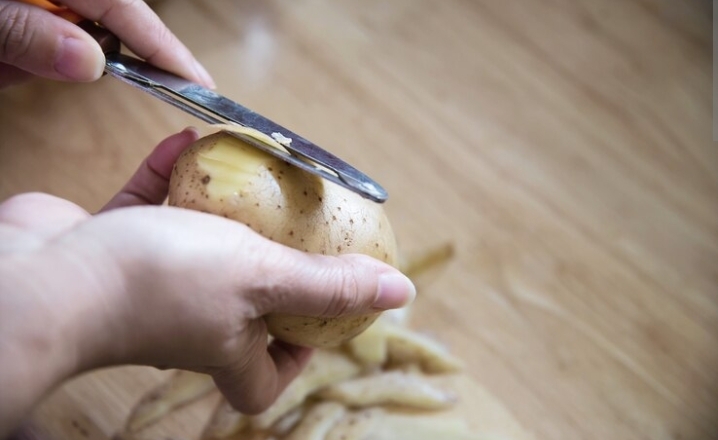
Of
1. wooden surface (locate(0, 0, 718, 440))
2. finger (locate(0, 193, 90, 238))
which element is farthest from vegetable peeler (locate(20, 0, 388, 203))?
wooden surface (locate(0, 0, 718, 440))

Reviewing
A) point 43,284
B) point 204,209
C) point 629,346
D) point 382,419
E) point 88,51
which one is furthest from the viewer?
point 629,346

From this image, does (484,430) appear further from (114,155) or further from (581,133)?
(114,155)

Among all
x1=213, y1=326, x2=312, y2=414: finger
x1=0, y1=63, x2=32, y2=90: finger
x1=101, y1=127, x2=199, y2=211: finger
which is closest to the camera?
x1=213, y1=326, x2=312, y2=414: finger

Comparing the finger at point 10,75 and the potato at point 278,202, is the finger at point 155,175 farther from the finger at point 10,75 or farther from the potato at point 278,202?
the finger at point 10,75

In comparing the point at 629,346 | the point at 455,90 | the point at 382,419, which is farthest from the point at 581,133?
the point at 382,419

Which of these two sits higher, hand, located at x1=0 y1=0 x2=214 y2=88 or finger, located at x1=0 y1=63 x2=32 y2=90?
hand, located at x1=0 y1=0 x2=214 y2=88

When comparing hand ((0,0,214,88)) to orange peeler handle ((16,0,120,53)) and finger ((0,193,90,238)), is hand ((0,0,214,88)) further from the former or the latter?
finger ((0,193,90,238))

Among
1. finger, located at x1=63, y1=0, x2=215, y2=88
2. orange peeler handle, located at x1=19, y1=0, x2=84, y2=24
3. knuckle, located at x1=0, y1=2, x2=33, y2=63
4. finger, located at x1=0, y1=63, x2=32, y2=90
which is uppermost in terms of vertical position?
finger, located at x1=63, y1=0, x2=215, y2=88

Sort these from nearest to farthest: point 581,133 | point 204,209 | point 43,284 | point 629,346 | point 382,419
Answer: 1. point 43,284
2. point 204,209
3. point 382,419
4. point 629,346
5. point 581,133
